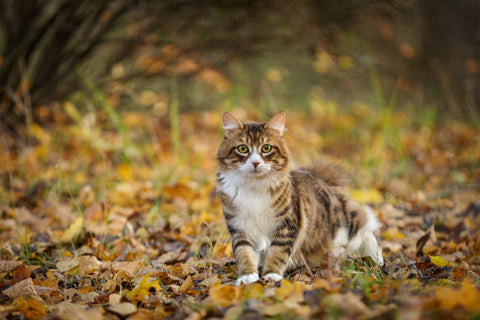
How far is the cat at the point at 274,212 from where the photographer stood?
2.53 m

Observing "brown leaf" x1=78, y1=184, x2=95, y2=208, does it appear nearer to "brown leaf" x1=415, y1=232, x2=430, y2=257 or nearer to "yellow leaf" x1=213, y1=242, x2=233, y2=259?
"yellow leaf" x1=213, y1=242, x2=233, y2=259

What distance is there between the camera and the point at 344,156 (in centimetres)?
574

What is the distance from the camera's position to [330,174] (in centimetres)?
315

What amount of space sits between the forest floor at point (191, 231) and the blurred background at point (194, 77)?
0.05 metres

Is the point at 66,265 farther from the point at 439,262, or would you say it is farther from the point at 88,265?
the point at 439,262

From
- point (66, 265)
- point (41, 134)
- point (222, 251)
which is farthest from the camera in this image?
point (41, 134)

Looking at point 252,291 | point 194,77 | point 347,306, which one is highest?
point 194,77

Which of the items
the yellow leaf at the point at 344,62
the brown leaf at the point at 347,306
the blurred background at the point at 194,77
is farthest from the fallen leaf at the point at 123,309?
the yellow leaf at the point at 344,62

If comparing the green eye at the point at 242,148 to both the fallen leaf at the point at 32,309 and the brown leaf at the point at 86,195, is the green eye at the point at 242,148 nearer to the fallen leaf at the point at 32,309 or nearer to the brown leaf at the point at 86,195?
the fallen leaf at the point at 32,309

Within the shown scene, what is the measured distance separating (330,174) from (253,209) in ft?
2.88

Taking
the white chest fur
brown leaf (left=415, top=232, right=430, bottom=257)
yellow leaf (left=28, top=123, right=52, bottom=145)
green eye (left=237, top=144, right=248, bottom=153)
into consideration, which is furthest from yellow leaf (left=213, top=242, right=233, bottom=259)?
yellow leaf (left=28, top=123, right=52, bottom=145)

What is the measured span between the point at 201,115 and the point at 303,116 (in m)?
1.99

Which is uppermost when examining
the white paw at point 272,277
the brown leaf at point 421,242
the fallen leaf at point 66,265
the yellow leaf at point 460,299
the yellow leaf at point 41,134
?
the yellow leaf at point 41,134

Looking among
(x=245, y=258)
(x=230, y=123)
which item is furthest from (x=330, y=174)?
(x=245, y=258)
